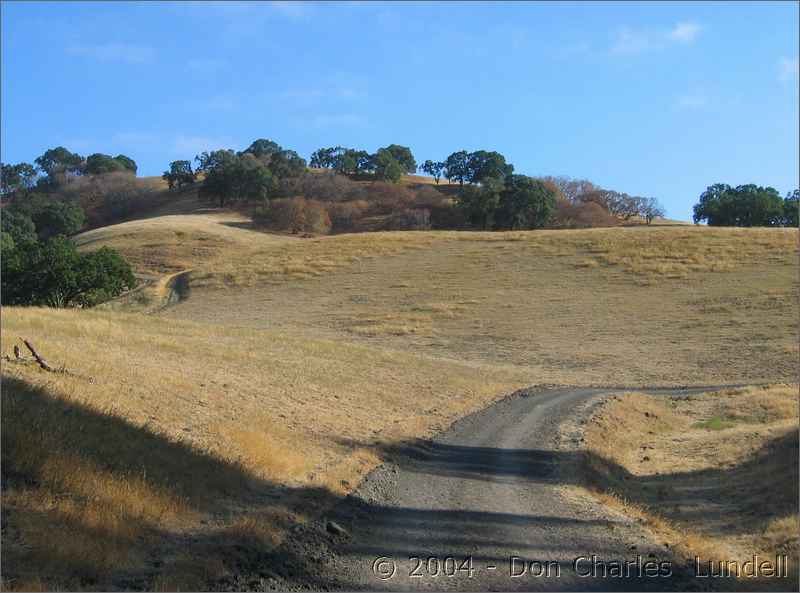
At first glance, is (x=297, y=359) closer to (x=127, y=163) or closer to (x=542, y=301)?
(x=542, y=301)

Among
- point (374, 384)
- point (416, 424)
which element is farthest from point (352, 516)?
point (374, 384)

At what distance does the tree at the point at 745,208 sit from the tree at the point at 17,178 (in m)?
99.0

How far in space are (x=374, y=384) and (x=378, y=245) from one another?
5258cm

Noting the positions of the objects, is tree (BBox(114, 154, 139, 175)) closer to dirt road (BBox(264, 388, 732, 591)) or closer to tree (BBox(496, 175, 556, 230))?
tree (BBox(496, 175, 556, 230))

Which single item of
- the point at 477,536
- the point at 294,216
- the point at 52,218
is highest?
the point at 294,216

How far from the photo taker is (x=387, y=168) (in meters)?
156

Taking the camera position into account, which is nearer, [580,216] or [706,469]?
[706,469]

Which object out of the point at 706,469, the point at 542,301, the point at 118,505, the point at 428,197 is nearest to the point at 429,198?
the point at 428,197

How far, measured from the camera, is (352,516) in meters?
11.1

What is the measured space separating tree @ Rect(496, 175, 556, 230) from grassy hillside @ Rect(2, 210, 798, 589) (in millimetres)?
25282

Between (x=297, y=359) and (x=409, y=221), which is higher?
(x=409, y=221)

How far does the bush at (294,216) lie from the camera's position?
111688mm

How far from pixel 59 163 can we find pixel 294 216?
70932mm

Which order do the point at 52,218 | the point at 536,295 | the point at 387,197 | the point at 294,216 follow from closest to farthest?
the point at 536,295, the point at 52,218, the point at 294,216, the point at 387,197
